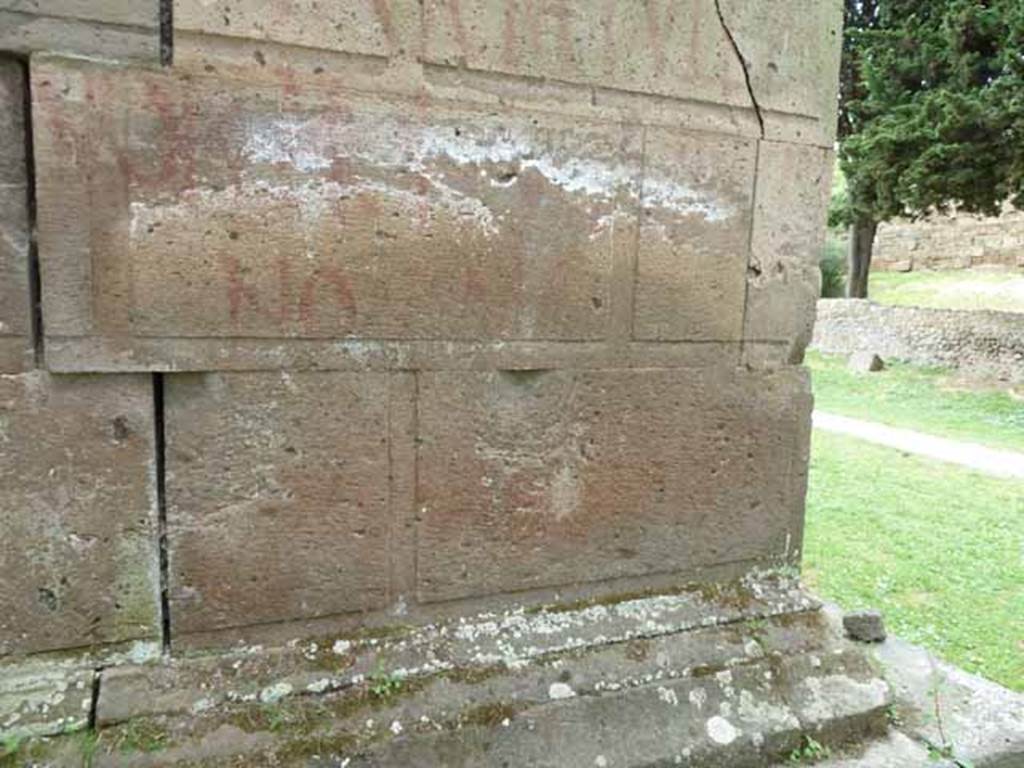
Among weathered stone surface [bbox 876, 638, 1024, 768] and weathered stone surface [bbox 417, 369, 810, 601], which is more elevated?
weathered stone surface [bbox 417, 369, 810, 601]

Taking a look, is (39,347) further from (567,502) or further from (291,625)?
(567,502)

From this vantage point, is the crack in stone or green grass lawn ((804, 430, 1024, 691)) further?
green grass lawn ((804, 430, 1024, 691))

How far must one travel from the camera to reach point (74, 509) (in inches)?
64.8

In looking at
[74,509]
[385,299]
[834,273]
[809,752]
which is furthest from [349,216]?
[834,273]

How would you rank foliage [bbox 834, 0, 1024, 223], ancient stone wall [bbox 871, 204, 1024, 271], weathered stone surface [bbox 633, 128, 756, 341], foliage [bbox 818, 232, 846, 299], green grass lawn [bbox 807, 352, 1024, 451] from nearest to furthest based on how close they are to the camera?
1. weathered stone surface [bbox 633, 128, 756, 341]
2. green grass lawn [bbox 807, 352, 1024, 451]
3. foliage [bbox 834, 0, 1024, 223]
4. ancient stone wall [bbox 871, 204, 1024, 271]
5. foliage [bbox 818, 232, 846, 299]

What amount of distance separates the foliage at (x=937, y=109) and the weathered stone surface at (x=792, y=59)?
11.8 m

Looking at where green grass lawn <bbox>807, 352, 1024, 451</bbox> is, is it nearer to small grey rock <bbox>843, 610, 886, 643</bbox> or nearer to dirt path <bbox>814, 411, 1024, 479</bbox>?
dirt path <bbox>814, 411, 1024, 479</bbox>

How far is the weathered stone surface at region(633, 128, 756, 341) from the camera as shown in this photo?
2.08 metres

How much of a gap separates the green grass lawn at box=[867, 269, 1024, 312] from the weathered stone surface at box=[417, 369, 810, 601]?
19678 mm

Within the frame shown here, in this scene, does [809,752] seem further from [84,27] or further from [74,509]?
[84,27]

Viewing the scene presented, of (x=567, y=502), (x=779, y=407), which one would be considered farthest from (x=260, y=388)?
(x=779, y=407)

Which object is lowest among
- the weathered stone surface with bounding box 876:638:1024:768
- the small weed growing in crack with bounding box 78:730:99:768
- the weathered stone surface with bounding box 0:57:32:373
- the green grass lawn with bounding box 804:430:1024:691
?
the green grass lawn with bounding box 804:430:1024:691

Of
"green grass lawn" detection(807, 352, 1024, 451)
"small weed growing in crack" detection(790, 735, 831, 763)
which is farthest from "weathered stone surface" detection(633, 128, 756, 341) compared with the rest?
"green grass lawn" detection(807, 352, 1024, 451)

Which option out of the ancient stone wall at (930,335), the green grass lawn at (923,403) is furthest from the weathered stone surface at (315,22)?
the ancient stone wall at (930,335)
